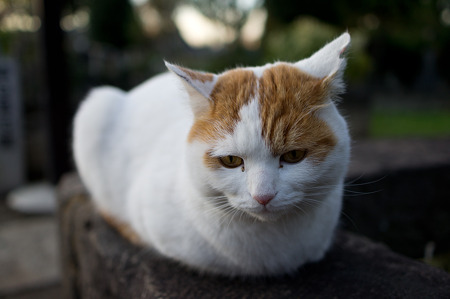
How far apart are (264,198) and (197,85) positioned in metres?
0.38

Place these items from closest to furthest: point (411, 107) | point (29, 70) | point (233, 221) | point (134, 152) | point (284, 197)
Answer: point (284, 197) < point (233, 221) < point (134, 152) < point (29, 70) < point (411, 107)

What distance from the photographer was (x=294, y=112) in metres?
1.04

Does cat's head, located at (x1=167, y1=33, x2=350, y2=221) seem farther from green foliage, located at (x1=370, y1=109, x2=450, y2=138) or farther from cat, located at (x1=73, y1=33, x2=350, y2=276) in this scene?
green foliage, located at (x1=370, y1=109, x2=450, y2=138)

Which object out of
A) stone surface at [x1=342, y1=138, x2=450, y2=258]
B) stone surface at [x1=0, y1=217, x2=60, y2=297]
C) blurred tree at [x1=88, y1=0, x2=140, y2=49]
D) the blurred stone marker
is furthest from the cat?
blurred tree at [x1=88, y1=0, x2=140, y2=49]

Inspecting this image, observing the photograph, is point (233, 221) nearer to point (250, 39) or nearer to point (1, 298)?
point (1, 298)

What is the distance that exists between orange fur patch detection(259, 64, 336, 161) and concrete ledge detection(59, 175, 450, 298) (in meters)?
0.48

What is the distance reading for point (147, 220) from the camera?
1.40 metres

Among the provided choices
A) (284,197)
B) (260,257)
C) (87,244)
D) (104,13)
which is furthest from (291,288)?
(104,13)

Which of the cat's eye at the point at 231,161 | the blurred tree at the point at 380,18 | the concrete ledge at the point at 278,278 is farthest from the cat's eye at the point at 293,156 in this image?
the blurred tree at the point at 380,18

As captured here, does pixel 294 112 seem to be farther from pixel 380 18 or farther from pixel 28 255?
pixel 380 18

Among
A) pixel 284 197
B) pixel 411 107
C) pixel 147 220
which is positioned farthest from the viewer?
pixel 411 107

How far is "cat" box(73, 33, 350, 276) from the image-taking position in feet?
3.27

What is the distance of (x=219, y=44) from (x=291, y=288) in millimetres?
10309

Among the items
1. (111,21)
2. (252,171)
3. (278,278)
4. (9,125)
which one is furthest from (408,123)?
(111,21)
